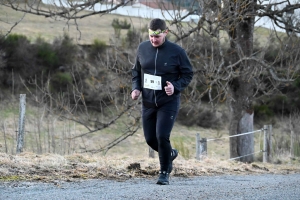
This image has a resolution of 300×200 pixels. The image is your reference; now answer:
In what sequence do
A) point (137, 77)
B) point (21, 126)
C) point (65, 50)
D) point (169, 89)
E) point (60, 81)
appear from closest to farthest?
1. point (169, 89)
2. point (137, 77)
3. point (21, 126)
4. point (60, 81)
5. point (65, 50)

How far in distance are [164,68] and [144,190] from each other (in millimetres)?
1514

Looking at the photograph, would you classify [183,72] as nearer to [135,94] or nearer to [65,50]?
[135,94]

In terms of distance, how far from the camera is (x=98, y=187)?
7.50 meters

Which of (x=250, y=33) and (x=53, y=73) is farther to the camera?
(x=53, y=73)

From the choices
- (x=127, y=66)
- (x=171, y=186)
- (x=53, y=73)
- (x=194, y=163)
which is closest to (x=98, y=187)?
(x=171, y=186)

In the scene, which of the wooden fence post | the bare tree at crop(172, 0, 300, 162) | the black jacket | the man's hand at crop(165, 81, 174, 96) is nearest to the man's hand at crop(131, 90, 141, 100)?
the black jacket

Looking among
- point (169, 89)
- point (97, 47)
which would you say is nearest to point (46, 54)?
point (97, 47)

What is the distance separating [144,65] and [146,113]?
2.02 feet

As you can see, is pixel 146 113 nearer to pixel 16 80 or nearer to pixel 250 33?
pixel 250 33

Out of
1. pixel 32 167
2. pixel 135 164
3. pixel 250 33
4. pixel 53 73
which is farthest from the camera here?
pixel 53 73

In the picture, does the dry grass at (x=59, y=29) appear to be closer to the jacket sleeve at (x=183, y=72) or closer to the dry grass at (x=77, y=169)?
the dry grass at (x=77, y=169)

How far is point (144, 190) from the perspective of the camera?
287 inches

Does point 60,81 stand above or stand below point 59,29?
below

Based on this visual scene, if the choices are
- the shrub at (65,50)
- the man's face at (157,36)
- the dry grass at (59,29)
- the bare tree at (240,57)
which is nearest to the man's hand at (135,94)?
the man's face at (157,36)
